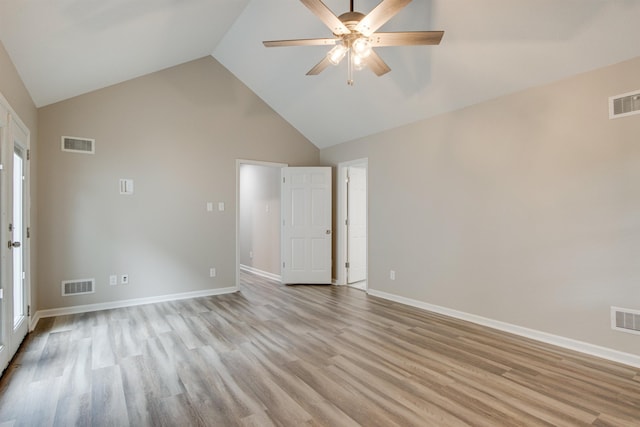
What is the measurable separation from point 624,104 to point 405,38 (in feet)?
6.58

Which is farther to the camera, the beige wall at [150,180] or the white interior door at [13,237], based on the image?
the beige wall at [150,180]

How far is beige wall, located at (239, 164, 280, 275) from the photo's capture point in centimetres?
630

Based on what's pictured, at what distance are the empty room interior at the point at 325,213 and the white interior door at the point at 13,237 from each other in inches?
1.3

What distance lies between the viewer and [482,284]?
3.63 m

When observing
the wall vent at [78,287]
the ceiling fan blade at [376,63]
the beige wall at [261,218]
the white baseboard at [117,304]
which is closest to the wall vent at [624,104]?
the ceiling fan blade at [376,63]

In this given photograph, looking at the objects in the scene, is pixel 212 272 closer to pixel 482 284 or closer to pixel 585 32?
pixel 482 284

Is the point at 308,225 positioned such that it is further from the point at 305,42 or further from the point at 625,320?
the point at 625,320

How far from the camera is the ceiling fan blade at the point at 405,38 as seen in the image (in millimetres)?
2246

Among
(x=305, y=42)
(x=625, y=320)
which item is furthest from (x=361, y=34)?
(x=625, y=320)

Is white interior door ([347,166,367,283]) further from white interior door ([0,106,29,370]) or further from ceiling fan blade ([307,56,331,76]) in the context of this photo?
white interior door ([0,106,29,370])

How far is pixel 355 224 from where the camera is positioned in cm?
586

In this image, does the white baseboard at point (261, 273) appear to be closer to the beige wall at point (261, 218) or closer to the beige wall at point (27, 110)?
the beige wall at point (261, 218)

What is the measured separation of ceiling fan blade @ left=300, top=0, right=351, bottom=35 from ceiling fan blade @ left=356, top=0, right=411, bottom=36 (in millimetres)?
120

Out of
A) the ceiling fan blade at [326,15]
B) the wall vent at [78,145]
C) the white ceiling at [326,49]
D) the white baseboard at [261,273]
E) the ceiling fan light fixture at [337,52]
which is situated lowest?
the white baseboard at [261,273]
